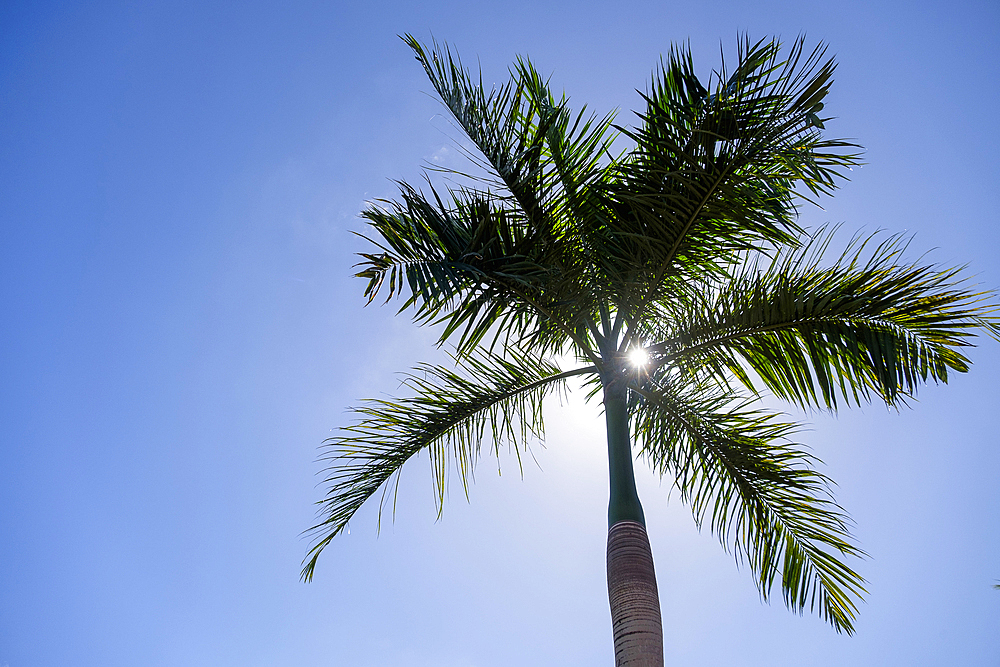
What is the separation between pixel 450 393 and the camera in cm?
675

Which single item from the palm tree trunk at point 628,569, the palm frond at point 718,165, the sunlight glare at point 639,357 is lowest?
the palm tree trunk at point 628,569

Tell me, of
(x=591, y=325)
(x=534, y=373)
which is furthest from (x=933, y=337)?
(x=534, y=373)

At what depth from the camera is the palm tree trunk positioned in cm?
508

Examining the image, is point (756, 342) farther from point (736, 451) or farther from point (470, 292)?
point (470, 292)

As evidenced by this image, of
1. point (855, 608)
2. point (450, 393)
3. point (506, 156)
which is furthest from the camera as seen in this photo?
point (450, 393)

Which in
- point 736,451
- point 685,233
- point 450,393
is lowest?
point 736,451

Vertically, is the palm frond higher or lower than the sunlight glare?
higher

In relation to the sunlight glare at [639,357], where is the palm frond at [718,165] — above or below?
above

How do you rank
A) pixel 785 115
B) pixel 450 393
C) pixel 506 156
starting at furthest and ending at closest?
1. pixel 450 393
2. pixel 506 156
3. pixel 785 115

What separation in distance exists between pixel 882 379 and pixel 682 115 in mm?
2721

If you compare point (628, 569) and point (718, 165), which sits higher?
point (718, 165)

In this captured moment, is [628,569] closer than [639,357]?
Yes

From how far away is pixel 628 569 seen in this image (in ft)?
17.9

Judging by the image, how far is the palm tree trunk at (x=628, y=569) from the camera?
5.08m
